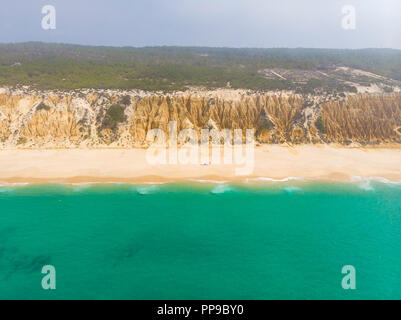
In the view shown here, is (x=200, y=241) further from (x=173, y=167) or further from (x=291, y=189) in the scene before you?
(x=173, y=167)

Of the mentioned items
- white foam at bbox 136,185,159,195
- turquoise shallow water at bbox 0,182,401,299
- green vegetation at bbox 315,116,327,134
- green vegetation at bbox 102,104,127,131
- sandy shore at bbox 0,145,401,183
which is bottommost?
turquoise shallow water at bbox 0,182,401,299

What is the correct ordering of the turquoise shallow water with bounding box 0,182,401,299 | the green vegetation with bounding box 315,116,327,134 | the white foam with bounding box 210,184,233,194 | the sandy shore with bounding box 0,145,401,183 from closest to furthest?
the turquoise shallow water with bounding box 0,182,401,299, the white foam with bounding box 210,184,233,194, the sandy shore with bounding box 0,145,401,183, the green vegetation with bounding box 315,116,327,134

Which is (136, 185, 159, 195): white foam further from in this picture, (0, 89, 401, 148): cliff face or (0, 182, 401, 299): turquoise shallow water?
(0, 89, 401, 148): cliff face

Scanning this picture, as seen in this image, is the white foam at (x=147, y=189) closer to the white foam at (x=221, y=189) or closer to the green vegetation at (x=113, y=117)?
the white foam at (x=221, y=189)

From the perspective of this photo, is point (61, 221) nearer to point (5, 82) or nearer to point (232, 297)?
point (232, 297)

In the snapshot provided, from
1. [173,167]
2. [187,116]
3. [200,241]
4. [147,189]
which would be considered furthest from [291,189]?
[187,116]

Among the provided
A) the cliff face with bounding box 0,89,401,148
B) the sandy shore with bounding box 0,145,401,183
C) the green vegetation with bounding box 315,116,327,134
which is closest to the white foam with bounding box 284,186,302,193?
the sandy shore with bounding box 0,145,401,183

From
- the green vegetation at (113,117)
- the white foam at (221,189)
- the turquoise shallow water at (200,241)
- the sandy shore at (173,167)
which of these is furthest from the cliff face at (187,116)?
the white foam at (221,189)
